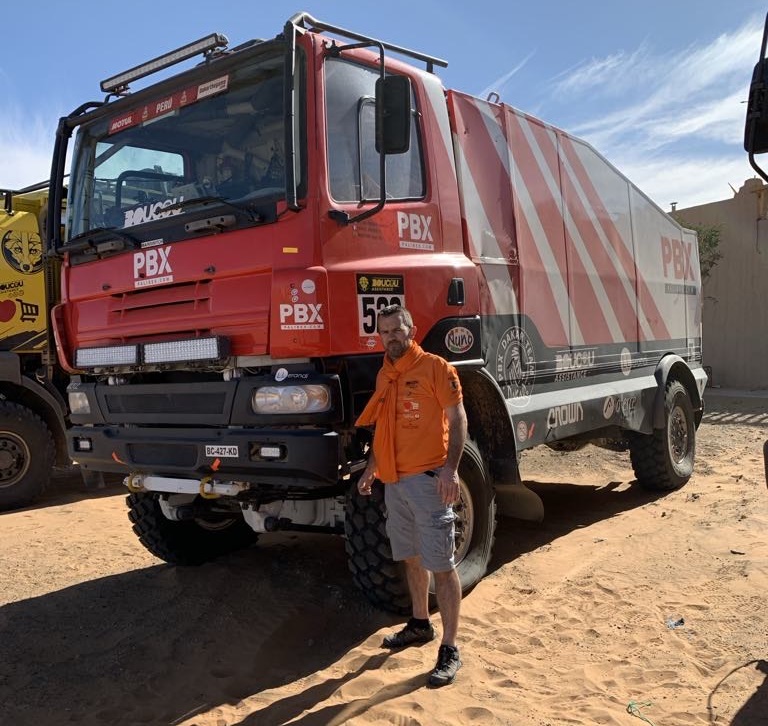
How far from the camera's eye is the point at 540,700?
331 centimetres

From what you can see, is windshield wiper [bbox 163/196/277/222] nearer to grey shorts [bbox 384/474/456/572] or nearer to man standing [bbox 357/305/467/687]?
man standing [bbox 357/305/467/687]

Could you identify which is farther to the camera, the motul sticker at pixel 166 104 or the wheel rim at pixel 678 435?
the wheel rim at pixel 678 435

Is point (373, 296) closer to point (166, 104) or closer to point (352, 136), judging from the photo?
point (352, 136)

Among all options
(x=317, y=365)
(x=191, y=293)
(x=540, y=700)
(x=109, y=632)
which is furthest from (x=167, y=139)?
(x=540, y=700)

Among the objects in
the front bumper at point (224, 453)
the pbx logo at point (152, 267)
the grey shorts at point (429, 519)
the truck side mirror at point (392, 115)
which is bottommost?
the grey shorts at point (429, 519)

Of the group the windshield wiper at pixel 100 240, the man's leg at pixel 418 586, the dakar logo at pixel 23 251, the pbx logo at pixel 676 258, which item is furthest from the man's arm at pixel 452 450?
the dakar logo at pixel 23 251

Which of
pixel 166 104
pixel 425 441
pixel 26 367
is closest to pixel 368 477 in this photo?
pixel 425 441

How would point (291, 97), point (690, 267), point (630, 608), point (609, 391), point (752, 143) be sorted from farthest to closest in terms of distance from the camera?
1. point (690, 267)
2. point (609, 391)
3. point (630, 608)
4. point (291, 97)
5. point (752, 143)

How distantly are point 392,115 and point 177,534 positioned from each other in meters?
3.25

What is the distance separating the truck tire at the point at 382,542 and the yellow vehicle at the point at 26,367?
4979 mm

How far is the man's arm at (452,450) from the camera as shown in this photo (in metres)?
3.46

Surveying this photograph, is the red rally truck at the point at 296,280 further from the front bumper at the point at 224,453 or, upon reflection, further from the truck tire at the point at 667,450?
the truck tire at the point at 667,450

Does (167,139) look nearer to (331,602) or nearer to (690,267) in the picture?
(331,602)

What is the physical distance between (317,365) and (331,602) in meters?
1.65
